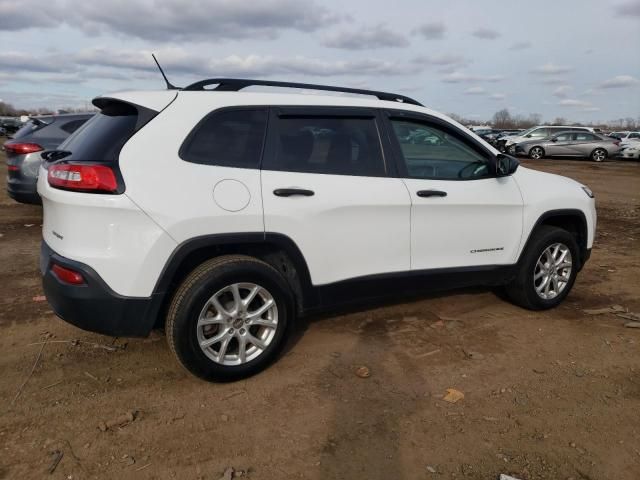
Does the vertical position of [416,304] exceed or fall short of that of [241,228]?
it falls short

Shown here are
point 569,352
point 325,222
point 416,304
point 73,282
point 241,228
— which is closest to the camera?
point 73,282

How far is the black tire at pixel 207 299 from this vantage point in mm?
2941

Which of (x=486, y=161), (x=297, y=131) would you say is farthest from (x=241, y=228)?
(x=486, y=161)

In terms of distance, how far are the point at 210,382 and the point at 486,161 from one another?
2.75 m

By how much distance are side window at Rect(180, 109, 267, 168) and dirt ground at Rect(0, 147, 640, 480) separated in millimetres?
1437

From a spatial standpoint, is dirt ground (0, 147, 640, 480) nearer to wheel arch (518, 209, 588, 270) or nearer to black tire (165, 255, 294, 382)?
black tire (165, 255, 294, 382)

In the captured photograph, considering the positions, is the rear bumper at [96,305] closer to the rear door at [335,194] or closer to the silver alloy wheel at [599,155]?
the rear door at [335,194]

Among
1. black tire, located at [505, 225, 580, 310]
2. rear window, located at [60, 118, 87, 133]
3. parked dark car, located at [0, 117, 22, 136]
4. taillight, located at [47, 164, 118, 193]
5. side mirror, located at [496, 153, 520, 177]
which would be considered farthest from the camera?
parked dark car, located at [0, 117, 22, 136]

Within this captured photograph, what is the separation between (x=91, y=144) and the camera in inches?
116

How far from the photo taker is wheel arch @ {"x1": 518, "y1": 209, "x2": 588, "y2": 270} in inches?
175

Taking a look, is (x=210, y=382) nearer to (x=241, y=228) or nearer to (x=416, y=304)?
(x=241, y=228)

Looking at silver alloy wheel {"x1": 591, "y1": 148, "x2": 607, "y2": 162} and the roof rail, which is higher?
the roof rail

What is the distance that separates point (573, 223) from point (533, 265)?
0.77 metres

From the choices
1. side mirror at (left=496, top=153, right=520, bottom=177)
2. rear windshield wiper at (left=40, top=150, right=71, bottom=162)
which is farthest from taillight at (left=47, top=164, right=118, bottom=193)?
side mirror at (left=496, top=153, right=520, bottom=177)
